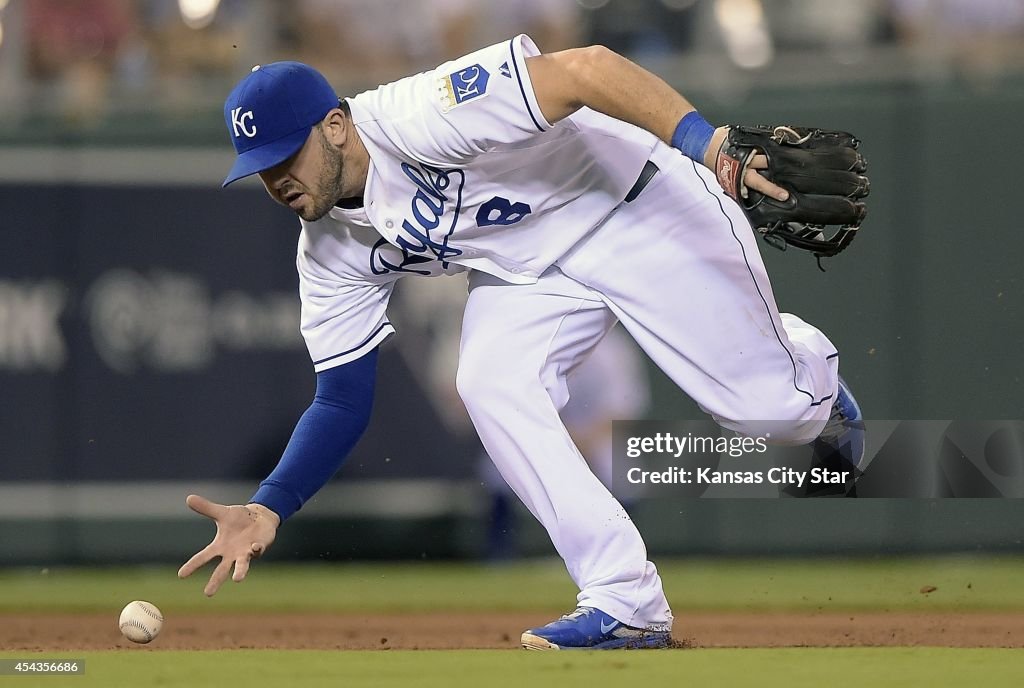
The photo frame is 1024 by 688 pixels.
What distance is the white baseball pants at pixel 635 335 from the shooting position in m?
3.45

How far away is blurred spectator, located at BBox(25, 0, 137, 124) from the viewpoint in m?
6.16

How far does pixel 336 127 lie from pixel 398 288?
2.79 m

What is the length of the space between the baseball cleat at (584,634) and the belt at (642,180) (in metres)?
1.03

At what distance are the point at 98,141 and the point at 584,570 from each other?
3610 mm

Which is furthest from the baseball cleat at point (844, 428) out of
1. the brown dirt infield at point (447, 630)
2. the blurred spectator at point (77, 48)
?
the blurred spectator at point (77, 48)

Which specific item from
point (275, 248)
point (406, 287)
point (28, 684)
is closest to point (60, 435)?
point (275, 248)

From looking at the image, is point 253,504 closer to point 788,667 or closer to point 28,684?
point 28,684

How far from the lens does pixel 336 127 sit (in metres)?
3.36

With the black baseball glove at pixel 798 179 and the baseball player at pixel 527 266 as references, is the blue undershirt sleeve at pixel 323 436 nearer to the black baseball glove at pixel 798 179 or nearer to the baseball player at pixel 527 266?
the baseball player at pixel 527 266

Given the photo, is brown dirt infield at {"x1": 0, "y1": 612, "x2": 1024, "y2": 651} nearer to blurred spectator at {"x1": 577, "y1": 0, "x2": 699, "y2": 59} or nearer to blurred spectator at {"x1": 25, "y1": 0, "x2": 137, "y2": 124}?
blurred spectator at {"x1": 25, "y1": 0, "x2": 137, "y2": 124}

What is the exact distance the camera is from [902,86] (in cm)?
598

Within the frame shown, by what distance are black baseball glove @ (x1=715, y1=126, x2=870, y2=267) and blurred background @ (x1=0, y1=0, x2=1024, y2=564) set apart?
2.77m

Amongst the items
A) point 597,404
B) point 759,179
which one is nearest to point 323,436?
point 759,179

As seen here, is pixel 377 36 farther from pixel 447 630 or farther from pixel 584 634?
pixel 584 634
